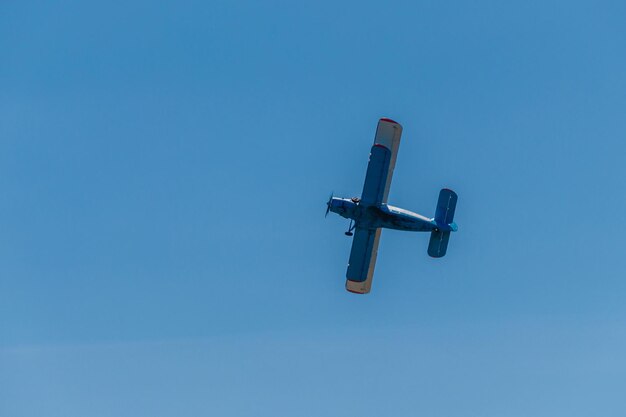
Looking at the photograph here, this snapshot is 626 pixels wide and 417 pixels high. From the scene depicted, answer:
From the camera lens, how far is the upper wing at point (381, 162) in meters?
65.9

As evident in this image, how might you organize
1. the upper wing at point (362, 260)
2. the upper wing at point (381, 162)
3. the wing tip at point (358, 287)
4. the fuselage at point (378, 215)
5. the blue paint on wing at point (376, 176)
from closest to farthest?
the upper wing at point (381, 162)
the blue paint on wing at point (376, 176)
the fuselage at point (378, 215)
the upper wing at point (362, 260)
the wing tip at point (358, 287)

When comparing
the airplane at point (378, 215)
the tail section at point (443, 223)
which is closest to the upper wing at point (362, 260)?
the airplane at point (378, 215)

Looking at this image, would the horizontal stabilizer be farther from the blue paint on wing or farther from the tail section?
the blue paint on wing

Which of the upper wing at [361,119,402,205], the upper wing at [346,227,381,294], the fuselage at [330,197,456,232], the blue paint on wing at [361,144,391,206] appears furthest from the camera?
the upper wing at [346,227,381,294]

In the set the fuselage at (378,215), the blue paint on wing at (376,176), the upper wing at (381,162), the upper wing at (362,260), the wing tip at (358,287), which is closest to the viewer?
the upper wing at (381,162)

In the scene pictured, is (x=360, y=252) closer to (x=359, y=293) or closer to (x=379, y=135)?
(x=359, y=293)

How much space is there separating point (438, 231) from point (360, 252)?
493 centimetres

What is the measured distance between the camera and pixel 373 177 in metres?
66.6

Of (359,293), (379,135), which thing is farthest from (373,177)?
(359,293)

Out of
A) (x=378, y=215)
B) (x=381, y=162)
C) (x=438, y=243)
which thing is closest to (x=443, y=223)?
(x=438, y=243)

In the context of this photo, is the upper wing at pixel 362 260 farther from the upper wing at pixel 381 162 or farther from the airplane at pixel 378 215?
the upper wing at pixel 381 162

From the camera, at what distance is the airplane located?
6606 centimetres

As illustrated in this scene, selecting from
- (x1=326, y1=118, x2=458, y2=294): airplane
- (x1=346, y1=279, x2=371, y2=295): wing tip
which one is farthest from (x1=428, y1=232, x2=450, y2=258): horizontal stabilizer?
(x1=346, y1=279, x2=371, y2=295): wing tip

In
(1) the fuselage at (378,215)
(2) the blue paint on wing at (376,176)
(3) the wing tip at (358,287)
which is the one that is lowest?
(3) the wing tip at (358,287)
